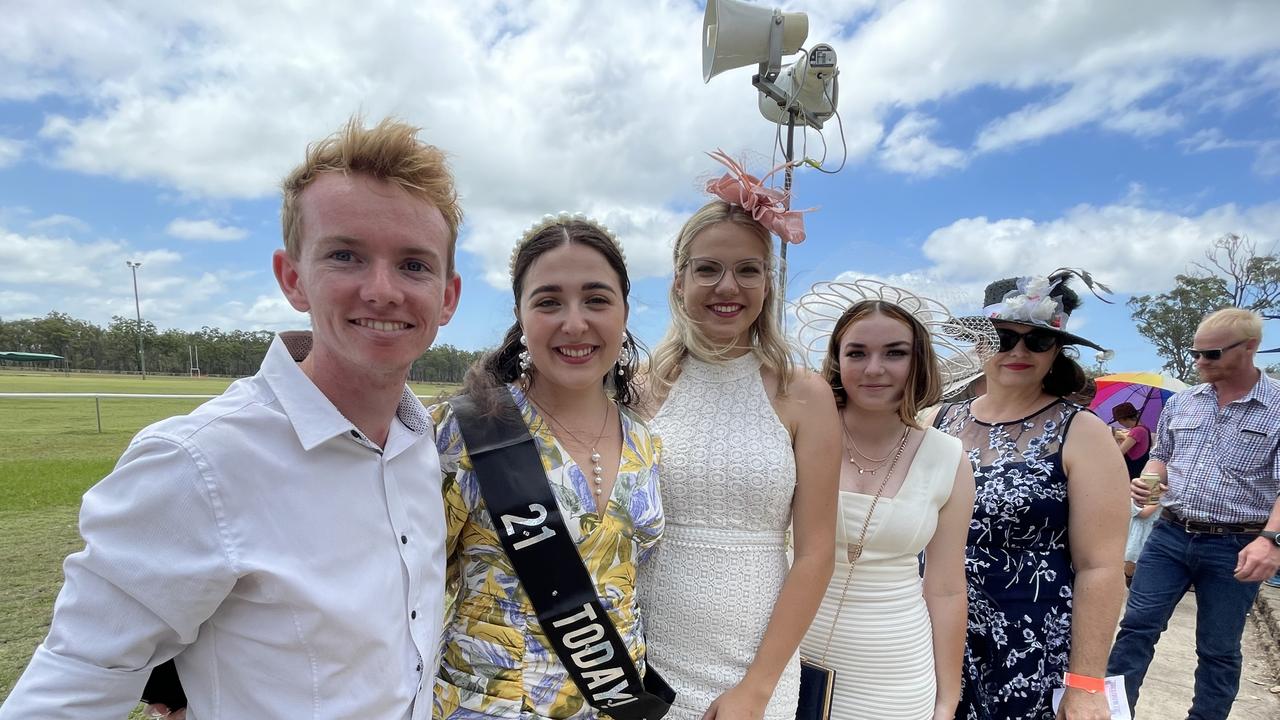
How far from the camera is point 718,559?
190 cm

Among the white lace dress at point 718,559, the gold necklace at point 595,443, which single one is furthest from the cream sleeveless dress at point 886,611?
the gold necklace at point 595,443

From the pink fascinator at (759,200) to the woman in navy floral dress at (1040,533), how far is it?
3.29 feet

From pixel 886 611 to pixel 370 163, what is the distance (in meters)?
2.06

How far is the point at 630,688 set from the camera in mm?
1711

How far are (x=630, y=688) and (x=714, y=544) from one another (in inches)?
18.4

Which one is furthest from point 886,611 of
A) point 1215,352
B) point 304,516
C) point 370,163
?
point 1215,352

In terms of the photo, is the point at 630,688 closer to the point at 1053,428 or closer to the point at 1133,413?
the point at 1053,428

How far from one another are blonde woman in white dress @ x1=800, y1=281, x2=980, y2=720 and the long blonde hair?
1.13 ft

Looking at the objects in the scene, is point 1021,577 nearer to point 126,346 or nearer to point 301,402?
point 301,402

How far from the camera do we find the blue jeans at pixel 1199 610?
3676mm

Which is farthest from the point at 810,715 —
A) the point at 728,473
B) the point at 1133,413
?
the point at 1133,413

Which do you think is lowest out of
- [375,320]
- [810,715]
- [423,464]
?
[810,715]

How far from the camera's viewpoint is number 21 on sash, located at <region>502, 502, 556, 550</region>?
1.62 m

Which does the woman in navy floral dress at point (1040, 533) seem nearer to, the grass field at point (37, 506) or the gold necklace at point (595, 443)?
the gold necklace at point (595, 443)
